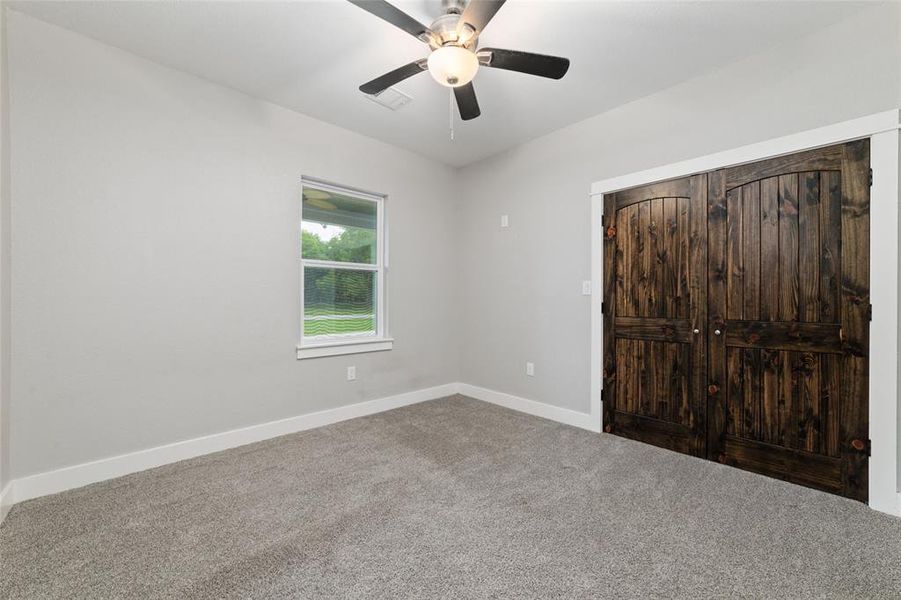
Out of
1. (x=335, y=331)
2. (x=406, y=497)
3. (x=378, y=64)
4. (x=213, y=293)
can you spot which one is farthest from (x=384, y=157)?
(x=406, y=497)

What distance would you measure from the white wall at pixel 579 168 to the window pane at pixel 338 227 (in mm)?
1151

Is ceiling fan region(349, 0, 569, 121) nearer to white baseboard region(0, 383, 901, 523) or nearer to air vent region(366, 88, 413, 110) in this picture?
air vent region(366, 88, 413, 110)

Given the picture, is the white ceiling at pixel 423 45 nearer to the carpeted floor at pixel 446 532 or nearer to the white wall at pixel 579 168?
the white wall at pixel 579 168

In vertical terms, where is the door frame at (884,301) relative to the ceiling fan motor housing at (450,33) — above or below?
below

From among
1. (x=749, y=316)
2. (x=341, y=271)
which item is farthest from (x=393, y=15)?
(x=749, y=316)

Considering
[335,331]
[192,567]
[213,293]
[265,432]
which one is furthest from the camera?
[335,331]

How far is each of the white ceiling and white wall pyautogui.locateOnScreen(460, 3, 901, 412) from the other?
0.15 m

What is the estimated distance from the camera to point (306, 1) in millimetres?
1970

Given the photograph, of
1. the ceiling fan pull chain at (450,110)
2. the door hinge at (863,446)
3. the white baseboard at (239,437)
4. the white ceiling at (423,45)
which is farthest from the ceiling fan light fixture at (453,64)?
the door hinge at (863,446)

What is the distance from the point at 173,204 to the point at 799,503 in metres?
4.14

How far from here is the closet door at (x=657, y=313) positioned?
2684 millimetres

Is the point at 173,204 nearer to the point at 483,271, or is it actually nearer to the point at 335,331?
the point at 335,331

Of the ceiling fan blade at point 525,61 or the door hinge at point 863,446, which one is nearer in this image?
the ceiling fan blade at point 525,61

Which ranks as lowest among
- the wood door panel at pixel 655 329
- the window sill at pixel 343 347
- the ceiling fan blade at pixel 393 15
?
the window sill at pixel 343 347
